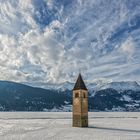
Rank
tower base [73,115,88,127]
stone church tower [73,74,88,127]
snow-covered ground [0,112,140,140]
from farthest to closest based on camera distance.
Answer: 1. stone church tower [73,74,88,127]
2. tower base [73,115,88,127]
3. snow-covered ground [0,112,140,140]

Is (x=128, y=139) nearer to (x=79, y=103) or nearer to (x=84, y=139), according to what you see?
(x=84, y=139)

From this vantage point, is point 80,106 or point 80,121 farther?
point 80,106

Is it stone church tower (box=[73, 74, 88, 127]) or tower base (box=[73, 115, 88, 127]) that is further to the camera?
stone church tower (box=[73, 74, 88, 127])

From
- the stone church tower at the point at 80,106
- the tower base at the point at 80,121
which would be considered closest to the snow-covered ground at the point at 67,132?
the tower base at the point at 80,121

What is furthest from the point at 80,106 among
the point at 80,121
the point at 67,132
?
the point at 67,132

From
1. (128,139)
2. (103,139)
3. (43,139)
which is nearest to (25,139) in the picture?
(43,139)

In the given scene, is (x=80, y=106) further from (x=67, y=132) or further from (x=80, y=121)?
(x=67, y=132)

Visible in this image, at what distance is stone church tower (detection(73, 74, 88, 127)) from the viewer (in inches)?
3179

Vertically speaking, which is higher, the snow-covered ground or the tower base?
the tower base

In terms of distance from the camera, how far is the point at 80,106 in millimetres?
81875

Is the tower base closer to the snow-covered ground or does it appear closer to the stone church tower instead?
the stone church tower

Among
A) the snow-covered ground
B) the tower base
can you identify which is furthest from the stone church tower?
the snow-covered ground

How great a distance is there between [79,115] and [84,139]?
109ft

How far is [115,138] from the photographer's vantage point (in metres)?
49.1
